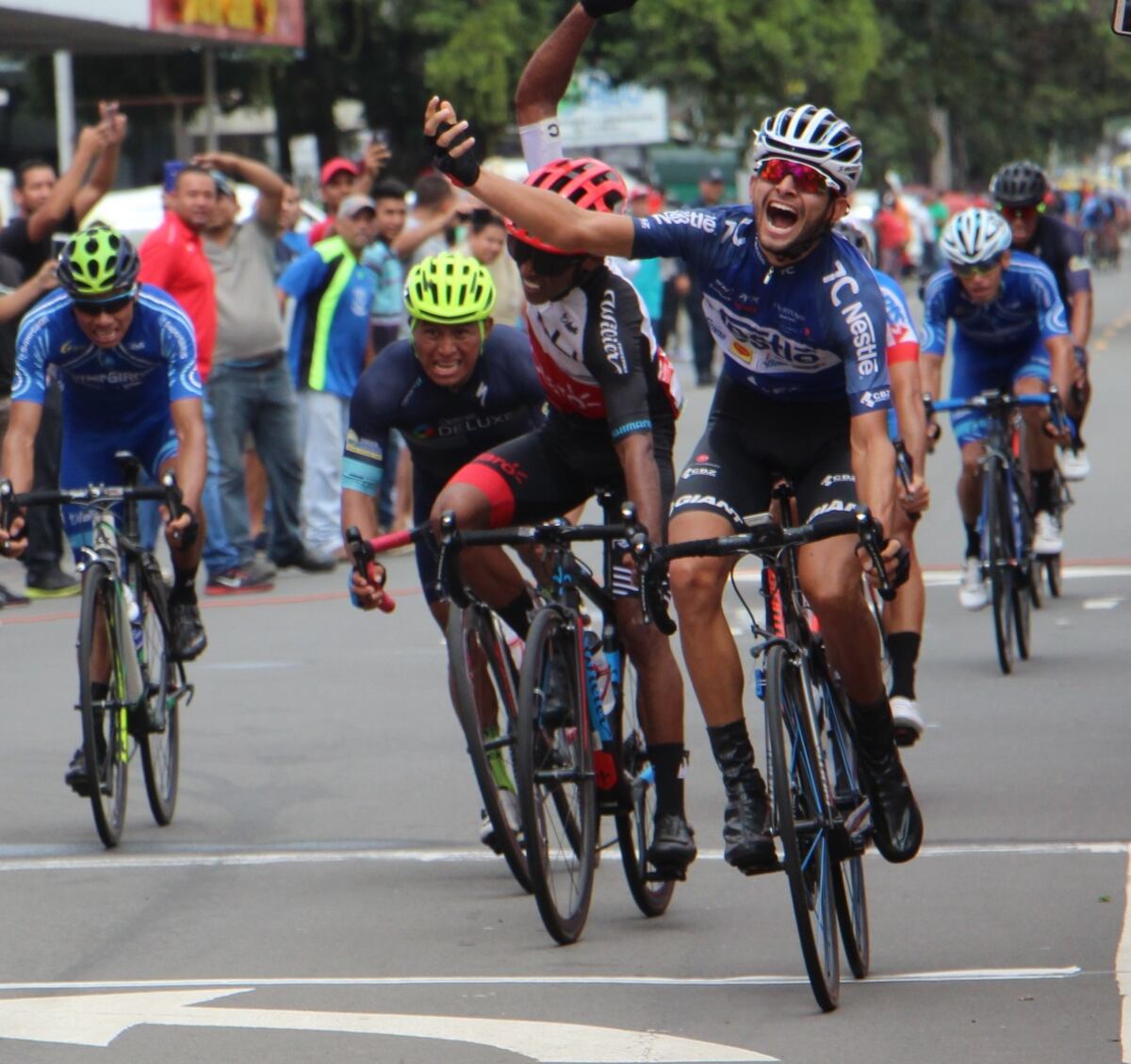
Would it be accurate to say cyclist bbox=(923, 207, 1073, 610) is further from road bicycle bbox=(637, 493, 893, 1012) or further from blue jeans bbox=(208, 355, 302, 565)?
road bicycle bbox=(637, 493, 893, 1012)

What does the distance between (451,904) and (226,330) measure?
732 centimetres

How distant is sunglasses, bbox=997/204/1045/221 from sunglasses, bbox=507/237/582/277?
6.68 metres

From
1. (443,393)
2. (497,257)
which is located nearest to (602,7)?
(443,393)

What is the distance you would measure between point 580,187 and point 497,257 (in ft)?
30.1

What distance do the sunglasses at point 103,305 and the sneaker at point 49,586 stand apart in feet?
18.9

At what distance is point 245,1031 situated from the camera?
5.65m

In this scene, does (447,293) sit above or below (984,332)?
above

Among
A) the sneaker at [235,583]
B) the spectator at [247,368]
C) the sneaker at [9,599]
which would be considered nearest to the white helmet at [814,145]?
the spectator at [247,368]

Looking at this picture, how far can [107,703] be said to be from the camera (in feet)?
25.8

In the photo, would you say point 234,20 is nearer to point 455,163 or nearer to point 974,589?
point 974,589

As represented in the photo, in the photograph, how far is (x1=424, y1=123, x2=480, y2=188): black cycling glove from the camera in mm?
5609

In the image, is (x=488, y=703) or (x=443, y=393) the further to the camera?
(x=443, y=393)

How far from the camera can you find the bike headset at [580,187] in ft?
21.1

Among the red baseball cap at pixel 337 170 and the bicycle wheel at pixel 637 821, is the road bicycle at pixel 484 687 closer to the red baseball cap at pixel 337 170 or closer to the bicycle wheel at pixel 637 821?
the bicycle wheel at pixel 637 821
